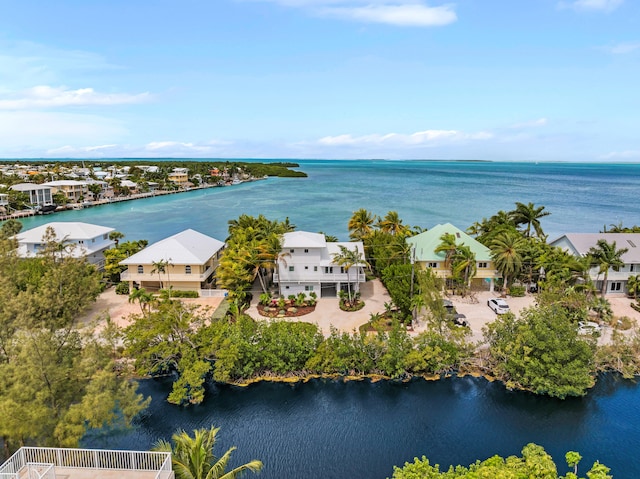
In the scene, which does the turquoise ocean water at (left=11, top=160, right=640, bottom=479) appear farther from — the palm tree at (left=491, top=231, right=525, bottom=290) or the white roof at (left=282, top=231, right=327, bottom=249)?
the white roof at (left=282, top=231, right=327, bottom=249)

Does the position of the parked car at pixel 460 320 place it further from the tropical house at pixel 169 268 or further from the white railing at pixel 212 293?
the tropical house at pixel 169 268

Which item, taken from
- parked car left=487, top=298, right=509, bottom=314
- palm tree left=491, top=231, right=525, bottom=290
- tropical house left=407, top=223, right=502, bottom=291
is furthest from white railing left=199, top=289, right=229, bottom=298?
palm tree left=491, top=231, right=525, bottom=290

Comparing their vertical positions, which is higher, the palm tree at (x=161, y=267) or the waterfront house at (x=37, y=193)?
the waterfront house at (x=37, y=193)

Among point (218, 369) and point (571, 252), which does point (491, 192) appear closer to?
point (571, 252)

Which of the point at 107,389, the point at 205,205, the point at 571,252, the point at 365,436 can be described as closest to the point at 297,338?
the point at 365,436

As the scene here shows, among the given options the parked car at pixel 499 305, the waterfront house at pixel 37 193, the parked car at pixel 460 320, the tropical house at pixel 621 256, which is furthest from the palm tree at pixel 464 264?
the waterfront house at pixel 37 193

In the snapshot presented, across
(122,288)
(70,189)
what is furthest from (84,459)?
(70,189)

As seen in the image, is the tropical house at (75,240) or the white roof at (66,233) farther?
the white roof at (66,233)
